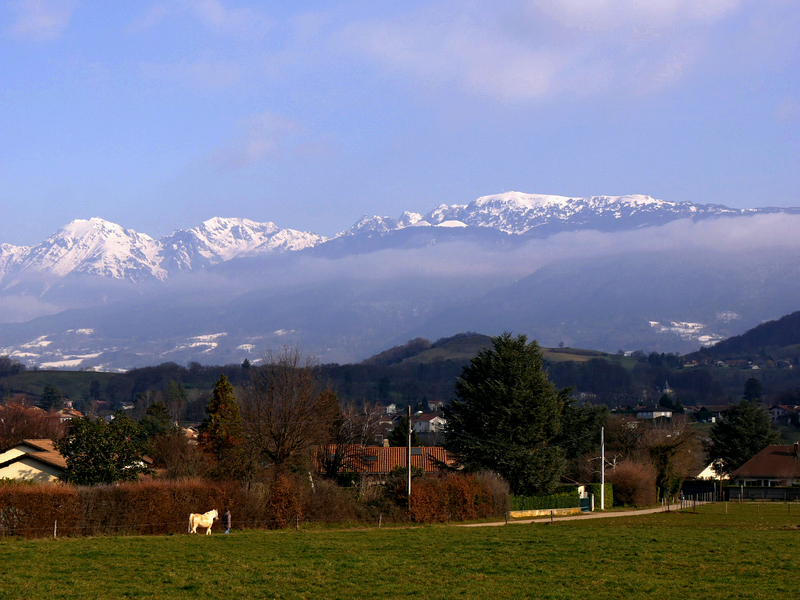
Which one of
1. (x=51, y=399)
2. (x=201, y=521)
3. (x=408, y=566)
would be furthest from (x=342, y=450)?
(x=51, y=399)

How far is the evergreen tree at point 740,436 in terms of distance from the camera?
273ft

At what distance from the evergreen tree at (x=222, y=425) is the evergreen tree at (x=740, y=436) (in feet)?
184

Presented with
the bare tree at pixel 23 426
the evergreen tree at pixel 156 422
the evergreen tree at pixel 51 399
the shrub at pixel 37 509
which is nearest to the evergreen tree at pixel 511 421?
the shrub at pixel 37 509

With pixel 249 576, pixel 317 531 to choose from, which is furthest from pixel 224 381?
pixel 249 576

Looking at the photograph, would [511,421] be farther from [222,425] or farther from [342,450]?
[222,425]

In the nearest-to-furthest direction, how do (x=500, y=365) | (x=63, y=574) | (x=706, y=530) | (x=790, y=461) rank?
(x=63, y=574) < (x=706, y=530) < (x=500, y=365) < (x=790, y=461)

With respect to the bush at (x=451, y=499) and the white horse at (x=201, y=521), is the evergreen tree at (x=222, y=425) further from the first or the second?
the white horse at (x=201, y=521)

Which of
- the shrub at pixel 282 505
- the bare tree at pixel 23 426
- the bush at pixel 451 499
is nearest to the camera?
the shrub at pixel 282 505

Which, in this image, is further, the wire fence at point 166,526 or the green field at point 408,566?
the wire fence at point 166,526

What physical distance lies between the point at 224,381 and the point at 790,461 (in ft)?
177

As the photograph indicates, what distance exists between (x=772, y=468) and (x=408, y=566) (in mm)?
65481

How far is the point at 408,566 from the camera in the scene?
2030cm

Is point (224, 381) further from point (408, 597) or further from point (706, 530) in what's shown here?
point (408, 597)

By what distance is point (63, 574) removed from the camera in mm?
18266
